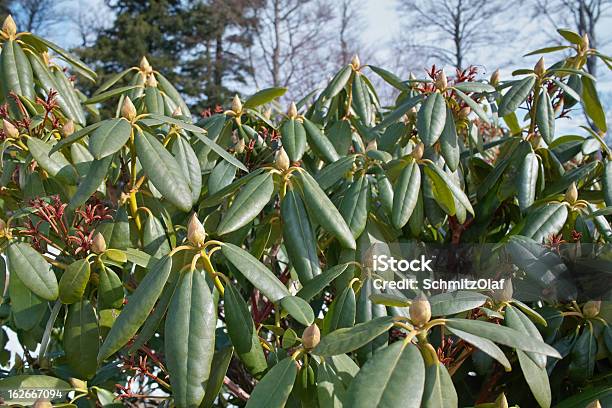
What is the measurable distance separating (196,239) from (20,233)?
43 centimetres

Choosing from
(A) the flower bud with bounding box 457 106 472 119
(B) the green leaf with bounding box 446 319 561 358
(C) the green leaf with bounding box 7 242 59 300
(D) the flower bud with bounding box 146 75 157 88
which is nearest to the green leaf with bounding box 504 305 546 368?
(B) the green leaf with bounding box 446 319 561 358

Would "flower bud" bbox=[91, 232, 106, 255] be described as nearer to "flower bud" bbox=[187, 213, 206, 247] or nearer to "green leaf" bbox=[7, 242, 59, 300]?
"green leaf" bbox=[7, 242, 59, 300]

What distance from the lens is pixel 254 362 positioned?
2.90 ft

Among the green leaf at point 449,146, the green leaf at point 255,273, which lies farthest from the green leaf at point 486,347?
the green leaf at point 449,146

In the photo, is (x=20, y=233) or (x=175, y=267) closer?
(x=175, y=267)

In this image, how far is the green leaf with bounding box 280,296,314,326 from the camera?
79 centimetres

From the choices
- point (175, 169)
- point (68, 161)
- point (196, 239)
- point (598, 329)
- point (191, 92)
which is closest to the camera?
point (196, 239)

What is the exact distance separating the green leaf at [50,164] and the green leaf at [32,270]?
0.17 meters

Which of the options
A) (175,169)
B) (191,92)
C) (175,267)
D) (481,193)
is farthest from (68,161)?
(191,92)

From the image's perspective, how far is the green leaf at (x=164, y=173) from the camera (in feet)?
2.95

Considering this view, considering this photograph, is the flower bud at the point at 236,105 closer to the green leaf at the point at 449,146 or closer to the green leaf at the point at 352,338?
the green leaf at the point at 449,146

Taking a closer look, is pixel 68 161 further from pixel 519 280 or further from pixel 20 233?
pixel 519 280

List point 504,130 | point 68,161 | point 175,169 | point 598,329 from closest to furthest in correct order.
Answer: point 175,169 → point 598,329 → point 68,161 → point 504,130

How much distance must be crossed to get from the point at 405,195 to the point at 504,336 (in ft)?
1.53
